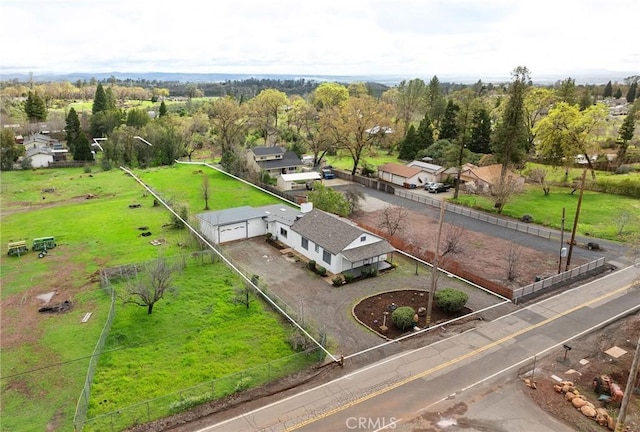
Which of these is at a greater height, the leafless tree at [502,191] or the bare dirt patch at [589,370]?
the leafless tree at [502,191]

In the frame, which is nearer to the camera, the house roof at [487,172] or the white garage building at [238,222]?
the white garage building at [238,222]

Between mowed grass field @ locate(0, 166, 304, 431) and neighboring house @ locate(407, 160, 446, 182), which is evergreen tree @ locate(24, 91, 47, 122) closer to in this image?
mowed grass field @ locate(0, 166, 304, 431)

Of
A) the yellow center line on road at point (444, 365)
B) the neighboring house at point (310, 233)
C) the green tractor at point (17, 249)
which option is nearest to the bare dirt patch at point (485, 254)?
the yellow center line on road at point (444, 365)

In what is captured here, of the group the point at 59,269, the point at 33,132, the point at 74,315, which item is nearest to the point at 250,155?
the point at 59,269

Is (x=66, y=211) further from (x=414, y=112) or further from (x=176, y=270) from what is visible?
(x=414, y=112)

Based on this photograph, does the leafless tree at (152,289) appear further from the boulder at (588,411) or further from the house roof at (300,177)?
the house roof at (300,177)

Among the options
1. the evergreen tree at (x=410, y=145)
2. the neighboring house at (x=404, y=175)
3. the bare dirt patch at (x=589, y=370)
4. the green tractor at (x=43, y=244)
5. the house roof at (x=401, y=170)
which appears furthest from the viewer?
the evergreen tree at (x=410, y=145)

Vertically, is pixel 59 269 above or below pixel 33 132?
below

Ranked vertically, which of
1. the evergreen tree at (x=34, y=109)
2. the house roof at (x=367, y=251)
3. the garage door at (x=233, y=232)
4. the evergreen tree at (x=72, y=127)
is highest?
the evergreen tree at (x=34, y=109)
